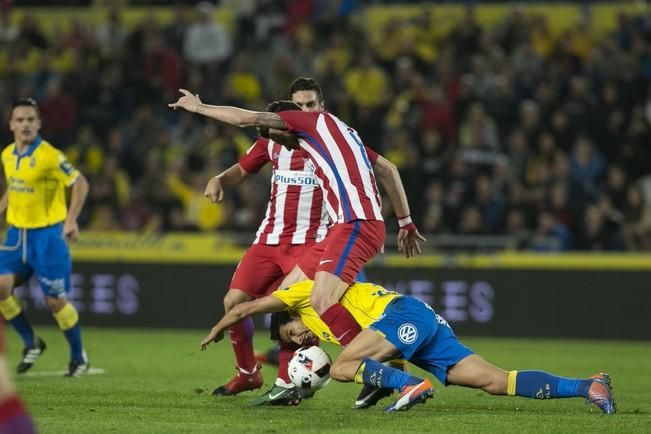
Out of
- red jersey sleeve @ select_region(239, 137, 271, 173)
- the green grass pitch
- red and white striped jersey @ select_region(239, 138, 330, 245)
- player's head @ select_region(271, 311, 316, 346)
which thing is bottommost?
the green grass pitch

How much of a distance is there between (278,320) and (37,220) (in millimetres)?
3445

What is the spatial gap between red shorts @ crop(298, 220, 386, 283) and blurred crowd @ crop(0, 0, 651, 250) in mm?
8491

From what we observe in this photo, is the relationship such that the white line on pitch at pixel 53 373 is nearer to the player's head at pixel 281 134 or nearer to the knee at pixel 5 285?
the knee at pixel 5 285

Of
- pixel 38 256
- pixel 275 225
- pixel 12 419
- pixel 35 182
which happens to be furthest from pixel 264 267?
pixel 12 419

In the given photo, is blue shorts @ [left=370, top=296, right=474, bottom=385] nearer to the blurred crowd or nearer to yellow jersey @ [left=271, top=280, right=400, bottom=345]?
yellow jersey @ [left=271, top=280, right=400, bottom=345]

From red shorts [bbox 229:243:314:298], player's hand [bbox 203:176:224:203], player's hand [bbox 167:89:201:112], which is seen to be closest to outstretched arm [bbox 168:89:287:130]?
player's hand [bbox 167:89:201:112]

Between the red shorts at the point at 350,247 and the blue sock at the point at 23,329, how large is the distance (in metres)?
3.97

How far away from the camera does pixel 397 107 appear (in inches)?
725

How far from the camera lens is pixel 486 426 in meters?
7.28

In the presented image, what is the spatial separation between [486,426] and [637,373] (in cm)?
488

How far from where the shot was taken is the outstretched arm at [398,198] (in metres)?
8.79

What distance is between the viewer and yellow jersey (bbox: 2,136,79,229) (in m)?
10.9

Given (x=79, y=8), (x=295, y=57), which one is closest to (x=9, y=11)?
(x=79, y=8)

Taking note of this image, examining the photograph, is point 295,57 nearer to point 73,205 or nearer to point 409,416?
point 73,205
